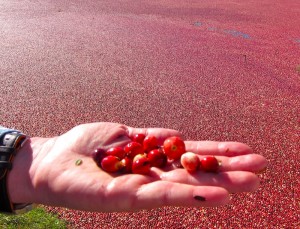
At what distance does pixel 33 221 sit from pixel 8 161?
1.43 metres

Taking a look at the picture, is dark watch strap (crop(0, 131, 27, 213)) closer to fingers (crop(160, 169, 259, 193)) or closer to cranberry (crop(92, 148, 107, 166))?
cranberry (crop(92, 148, 107, 166))

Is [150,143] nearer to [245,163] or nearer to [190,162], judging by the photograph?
[190,162]

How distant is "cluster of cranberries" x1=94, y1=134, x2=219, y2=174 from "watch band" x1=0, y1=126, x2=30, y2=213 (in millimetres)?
623

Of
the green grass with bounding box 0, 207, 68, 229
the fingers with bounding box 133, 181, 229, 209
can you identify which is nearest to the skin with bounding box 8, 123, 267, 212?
the fingers with bounding box 133, 181, 229, 209

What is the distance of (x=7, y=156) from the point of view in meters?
2.44

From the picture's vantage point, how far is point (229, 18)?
10758mm

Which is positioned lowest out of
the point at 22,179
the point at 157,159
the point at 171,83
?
the point at 171,83

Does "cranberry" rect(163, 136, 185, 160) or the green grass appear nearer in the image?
"cranberry" rect(163, 136, 185, 160)

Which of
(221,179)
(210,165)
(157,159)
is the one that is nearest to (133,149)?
(157,159)

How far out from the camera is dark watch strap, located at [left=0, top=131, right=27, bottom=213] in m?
2.32

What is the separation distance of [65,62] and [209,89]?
3.34 meters

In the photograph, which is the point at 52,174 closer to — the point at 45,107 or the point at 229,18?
the point at 45,107

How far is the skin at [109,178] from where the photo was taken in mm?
1938

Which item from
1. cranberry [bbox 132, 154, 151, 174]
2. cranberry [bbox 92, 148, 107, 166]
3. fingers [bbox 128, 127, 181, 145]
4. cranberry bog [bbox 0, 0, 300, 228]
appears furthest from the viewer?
cranberry bog [bbox 0, 0, 300, 228]
